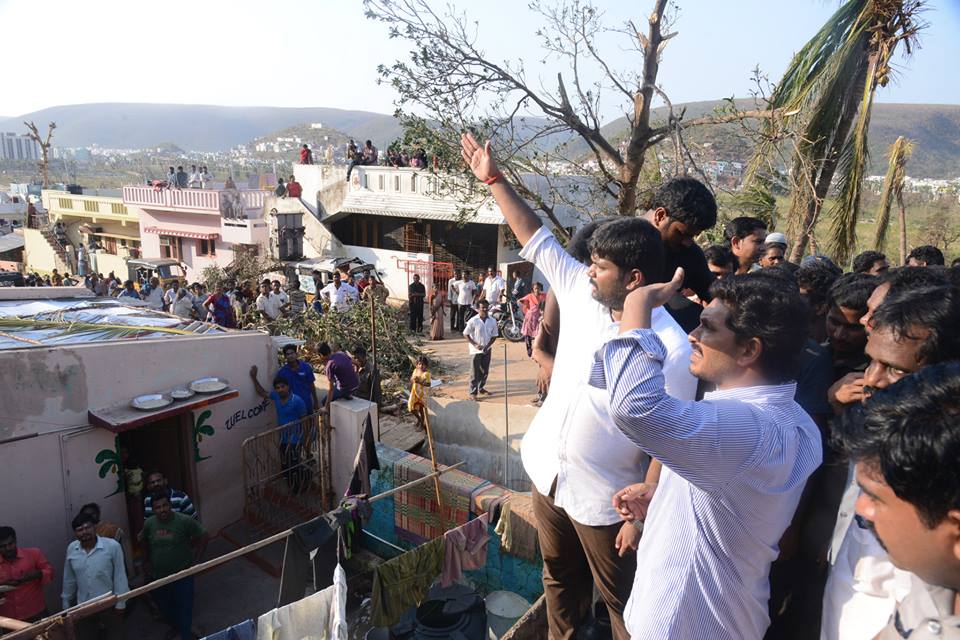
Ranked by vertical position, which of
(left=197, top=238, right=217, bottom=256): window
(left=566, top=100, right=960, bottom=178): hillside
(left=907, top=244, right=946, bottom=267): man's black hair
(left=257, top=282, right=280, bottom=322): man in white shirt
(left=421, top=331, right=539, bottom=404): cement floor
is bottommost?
(left=421, top=331, right=539, bottom=404): cement floor

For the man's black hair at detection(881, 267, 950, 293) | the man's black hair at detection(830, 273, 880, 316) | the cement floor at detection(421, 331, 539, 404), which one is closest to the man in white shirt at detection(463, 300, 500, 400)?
the cement floor at detection(421, 331, 539, 404)

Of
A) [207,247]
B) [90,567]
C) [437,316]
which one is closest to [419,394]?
[90,567]

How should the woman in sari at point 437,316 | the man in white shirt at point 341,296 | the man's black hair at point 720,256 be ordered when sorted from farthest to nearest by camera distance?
the woman in sari at point 437,316 < the man in white shirt at point 341,296 < the man's black hair at point 720,256

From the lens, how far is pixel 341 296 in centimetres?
1301

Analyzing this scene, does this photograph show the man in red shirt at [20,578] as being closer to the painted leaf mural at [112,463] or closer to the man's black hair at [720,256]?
the painted leaf mural at [112,463]

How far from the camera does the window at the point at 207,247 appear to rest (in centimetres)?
2322

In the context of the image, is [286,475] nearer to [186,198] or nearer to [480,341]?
[480,341]

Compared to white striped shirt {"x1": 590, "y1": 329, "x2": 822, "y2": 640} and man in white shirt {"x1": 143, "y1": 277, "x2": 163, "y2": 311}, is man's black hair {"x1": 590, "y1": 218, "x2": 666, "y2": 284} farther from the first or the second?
man in white shirt {"x1": 143, "y1": 277, "x2": 163, "y2": 311}

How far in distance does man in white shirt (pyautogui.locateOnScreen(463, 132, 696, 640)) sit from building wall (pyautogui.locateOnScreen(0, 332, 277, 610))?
542 centimetres

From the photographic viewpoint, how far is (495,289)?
586 inches

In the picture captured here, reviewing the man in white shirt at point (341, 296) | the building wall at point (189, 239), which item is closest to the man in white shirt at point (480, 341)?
the man in white shirt at point (341, 296)

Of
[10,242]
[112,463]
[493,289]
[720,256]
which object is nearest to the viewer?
[720,256]

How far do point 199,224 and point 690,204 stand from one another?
2403 cm

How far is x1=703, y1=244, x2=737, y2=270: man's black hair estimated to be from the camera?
4438mm
